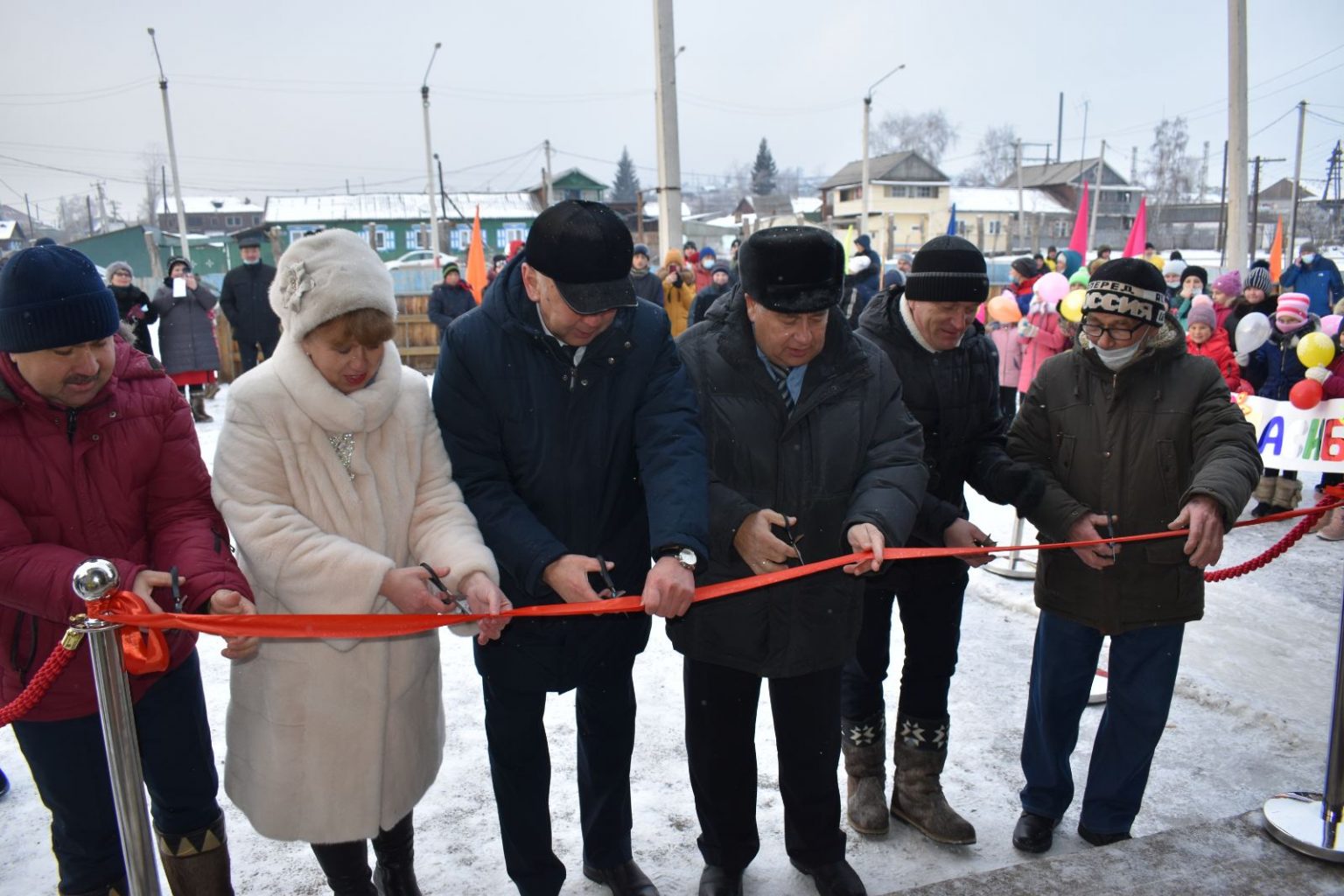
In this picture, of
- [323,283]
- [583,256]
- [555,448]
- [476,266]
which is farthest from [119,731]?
[476,266]

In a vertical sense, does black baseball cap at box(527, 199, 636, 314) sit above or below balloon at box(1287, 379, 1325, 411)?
above

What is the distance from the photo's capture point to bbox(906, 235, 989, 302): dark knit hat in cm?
309

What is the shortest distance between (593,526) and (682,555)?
13.3 inches

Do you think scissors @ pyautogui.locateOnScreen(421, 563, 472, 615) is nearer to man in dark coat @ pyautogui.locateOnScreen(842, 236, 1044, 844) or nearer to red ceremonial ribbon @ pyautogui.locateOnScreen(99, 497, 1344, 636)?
red ceremonial ribbon @ pyautogui.locateOnScreen(99, 497, 1344, 636)

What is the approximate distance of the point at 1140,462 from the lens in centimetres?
307

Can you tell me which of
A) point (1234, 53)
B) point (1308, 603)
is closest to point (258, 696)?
point (1308, 603)

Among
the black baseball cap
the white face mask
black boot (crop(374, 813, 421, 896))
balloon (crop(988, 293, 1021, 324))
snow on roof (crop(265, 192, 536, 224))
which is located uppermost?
snow on roof (crop(265, 192, 536, 224))

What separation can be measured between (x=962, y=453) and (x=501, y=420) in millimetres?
1780

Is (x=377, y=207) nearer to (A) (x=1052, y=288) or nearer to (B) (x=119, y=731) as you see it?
(A) (x=1052, y=288)

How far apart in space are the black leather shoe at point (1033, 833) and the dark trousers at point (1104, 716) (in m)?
0.03

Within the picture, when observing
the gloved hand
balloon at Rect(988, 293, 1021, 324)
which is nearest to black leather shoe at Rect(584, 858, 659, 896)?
the gloved hand

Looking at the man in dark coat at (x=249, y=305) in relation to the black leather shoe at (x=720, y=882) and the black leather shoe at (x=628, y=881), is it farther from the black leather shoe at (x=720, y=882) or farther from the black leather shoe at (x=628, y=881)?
the black leather shoe at (x=720, y=882)

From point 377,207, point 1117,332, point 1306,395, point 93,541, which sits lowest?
point 1306,395

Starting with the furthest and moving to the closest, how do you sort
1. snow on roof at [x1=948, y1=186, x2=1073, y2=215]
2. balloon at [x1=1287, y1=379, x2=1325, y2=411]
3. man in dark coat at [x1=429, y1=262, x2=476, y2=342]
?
snow on roof at [x1=948, y1=186, x2=1073, y2=215]
man in dark coat at [x1=429, y1=262, x2=476, y2=342]
balloon at [x1=1287, y1=379, x2=1325, y2=411]
